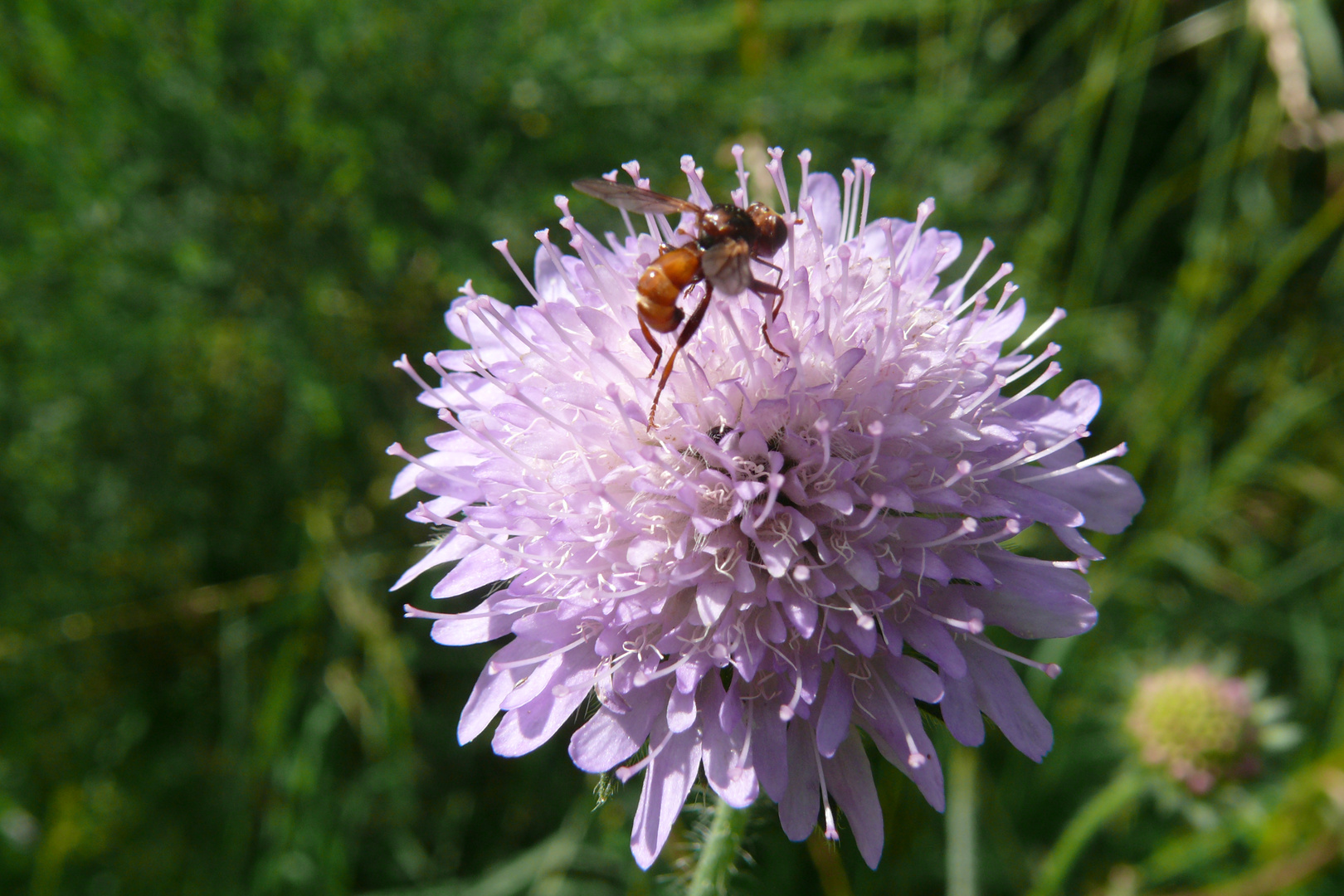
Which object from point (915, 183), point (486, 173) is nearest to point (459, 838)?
point (486, 173)

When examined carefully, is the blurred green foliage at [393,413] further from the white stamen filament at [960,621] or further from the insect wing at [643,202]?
the white stamen filament at [960,621]

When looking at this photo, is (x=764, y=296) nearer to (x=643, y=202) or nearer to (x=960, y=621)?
(x=643, y=202)

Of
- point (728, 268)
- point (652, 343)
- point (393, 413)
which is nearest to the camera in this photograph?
point (728, 268)

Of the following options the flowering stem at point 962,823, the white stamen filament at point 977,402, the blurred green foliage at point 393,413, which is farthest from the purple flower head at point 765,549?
the blurred green foliage at point 393,413

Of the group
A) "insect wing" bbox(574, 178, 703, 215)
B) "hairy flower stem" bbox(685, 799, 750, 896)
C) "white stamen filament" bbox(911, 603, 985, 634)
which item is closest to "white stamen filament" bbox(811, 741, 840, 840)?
"hairy flower stem" bbox(685, 799, 750, 896)

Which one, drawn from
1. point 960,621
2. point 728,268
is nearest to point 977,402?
point 960,621
